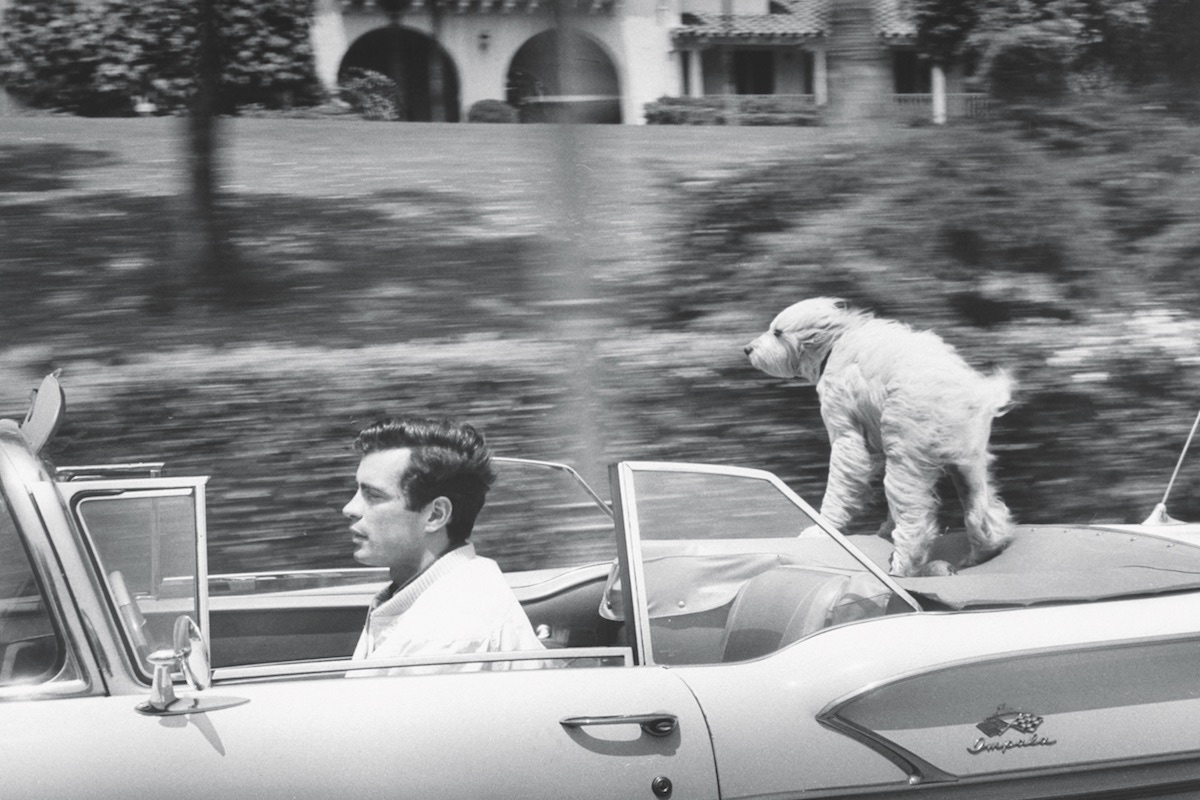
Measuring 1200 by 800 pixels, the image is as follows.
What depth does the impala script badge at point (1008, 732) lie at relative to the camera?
259 cm

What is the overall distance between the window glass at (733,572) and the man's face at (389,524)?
1.57 ft

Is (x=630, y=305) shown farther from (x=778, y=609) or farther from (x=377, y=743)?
(x=377, y=743)

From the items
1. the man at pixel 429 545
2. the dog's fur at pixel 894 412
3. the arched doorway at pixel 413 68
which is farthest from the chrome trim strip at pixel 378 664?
the arched doorway at pixel 413 68

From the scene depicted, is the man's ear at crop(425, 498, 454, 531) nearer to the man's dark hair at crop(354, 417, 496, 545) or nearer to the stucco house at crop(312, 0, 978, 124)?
the man's dark hair at crop(354, 417, 496, 545)

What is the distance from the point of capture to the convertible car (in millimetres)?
2324

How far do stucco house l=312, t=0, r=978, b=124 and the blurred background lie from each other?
4499 mm

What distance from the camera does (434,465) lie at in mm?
2932

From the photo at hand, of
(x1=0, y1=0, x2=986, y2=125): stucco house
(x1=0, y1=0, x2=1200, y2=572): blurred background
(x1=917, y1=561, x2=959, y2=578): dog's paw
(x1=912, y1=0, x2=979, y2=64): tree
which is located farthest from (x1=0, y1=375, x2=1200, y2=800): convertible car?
(x1=0, y1=0, x2=986, y2=125): stucco house

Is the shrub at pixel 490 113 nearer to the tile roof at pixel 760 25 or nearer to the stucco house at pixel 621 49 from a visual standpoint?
the stucco house at pixel 621 49

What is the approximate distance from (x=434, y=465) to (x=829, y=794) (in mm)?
1058

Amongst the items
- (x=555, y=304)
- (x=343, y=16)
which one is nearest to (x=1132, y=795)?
(x=555, y=304)

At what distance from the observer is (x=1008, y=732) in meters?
2.60

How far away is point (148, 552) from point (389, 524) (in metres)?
0.50

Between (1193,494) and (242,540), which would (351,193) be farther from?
(1193,494)
